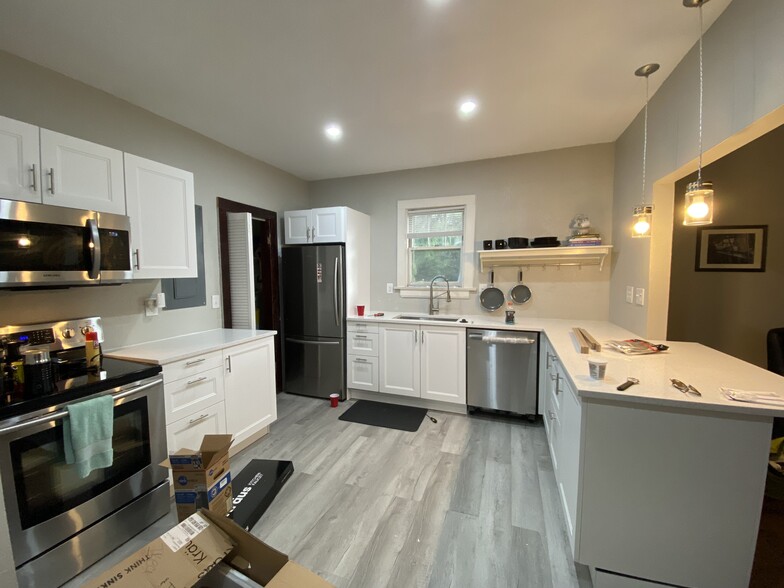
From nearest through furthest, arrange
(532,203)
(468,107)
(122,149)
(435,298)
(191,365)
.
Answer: (191,365)
(122,149)
(468,107)
(532,203)
(435,298)

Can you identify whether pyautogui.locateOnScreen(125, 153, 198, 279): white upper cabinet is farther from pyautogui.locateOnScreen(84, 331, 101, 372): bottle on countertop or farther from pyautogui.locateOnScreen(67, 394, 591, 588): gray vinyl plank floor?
pyautogui.locateOnScreen(67, 394, 591, 588): gray vinyl plank floor


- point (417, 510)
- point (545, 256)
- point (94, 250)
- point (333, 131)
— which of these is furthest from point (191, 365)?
point (545, 256)

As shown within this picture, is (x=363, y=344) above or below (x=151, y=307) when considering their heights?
below

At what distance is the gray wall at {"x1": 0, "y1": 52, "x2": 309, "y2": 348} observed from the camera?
1.71 meters

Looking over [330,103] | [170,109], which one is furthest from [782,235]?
[170,109]

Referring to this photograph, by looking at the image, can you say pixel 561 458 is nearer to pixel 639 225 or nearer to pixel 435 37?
pixel 639 225

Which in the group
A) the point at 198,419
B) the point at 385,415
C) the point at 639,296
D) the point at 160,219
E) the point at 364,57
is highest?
the point at 364,57

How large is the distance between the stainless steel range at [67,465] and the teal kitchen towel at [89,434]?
0.14ft

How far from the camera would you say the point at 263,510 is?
5.98 ft

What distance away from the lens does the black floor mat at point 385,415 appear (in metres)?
2.93

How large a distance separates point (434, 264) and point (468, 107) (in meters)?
1.77

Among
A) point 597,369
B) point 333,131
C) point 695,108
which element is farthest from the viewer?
point 333,131

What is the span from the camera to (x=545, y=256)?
10.2 ft

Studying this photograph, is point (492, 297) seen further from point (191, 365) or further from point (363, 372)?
point (191, 365)
